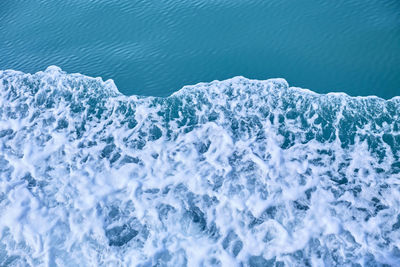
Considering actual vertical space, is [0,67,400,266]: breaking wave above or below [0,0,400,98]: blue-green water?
below

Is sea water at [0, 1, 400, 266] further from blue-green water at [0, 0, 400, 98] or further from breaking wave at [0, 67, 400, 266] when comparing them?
blue-green water at [0, 0, 400, 98]

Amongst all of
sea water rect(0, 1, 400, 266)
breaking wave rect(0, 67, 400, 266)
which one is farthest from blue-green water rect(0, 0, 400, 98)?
breaking wave rect(0, 67, 400, 266)

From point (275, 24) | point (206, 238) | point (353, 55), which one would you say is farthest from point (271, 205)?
point (275, 24)

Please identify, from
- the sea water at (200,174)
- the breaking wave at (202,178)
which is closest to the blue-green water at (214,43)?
the sea water at (200,174)

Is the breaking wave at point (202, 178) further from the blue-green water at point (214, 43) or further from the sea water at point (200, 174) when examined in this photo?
the blue-green water at point (214, 43)

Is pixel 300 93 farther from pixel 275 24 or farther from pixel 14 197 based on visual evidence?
pixel 14 197

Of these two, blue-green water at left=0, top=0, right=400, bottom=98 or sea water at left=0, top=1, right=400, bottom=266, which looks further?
blue-green water at left=0, top=0, right=400, bottom=98
